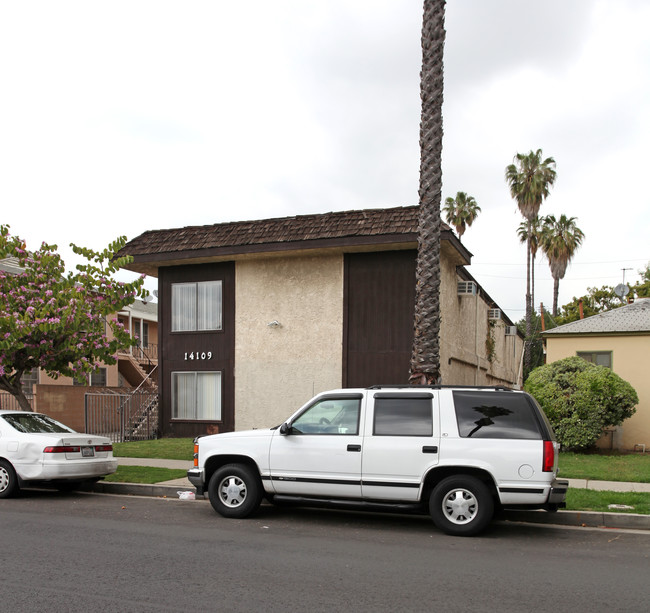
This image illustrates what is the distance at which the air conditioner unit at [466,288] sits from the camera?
71.8ft

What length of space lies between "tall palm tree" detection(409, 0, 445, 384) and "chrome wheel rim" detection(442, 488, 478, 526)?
4.87 m

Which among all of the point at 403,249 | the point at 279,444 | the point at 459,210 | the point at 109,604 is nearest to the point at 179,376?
Answer: the point at 403,249

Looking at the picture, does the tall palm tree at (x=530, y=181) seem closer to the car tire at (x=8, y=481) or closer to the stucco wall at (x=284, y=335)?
the stucco wall at (x=284, y=335)

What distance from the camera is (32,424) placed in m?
11.5

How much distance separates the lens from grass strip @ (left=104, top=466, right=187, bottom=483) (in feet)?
39.5

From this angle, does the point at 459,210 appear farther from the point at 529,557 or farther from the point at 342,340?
the point at 529,557

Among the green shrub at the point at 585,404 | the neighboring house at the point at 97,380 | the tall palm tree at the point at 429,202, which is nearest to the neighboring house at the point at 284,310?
the neighboring house at the point at 97,380

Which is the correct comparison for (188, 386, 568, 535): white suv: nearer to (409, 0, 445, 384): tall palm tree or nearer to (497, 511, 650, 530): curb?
(497, 511, 650, 530): curb

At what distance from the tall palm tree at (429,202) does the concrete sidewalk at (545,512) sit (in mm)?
3385

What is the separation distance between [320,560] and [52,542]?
298 centimetres

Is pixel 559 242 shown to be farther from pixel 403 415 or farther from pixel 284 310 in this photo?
pixel 403 415

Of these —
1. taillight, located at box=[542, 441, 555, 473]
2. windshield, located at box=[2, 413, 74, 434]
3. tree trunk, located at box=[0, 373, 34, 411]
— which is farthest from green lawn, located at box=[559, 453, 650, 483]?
tree trunk, located at box=[0, 373, 34, 411]

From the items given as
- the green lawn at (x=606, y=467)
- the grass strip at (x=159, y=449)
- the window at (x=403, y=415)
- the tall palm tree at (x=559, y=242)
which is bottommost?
the grass strip at (x=159, y=449)

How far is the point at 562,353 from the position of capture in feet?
65.3
